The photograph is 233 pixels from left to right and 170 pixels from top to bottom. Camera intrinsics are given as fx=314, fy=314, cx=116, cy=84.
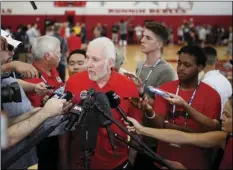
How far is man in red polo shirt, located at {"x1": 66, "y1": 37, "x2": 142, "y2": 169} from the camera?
1.66 m

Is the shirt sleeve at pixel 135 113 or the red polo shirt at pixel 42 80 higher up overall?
the red polo shirt at pixel 42 80

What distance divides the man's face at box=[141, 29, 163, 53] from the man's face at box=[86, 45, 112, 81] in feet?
1.36

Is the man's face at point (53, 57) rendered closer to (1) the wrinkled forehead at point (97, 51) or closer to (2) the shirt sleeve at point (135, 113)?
(1) the wrinkled forehead at point (97, 51)

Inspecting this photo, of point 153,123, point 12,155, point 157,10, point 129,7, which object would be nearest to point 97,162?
point 153,123

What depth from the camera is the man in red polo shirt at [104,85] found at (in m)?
1.66

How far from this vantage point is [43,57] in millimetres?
2096

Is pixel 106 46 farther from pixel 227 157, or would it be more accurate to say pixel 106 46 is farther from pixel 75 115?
pixel 227 157

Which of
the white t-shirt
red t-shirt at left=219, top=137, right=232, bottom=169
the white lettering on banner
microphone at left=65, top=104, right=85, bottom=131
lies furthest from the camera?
the white lettering on banner

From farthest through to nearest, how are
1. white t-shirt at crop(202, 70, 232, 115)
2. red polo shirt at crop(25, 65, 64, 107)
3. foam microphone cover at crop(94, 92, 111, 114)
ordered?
white t-shirt at crop(202, 70, 232, 115) → red polo shirt at crop(25, 65, 64, 107) → foam microphone cover at crop(94, 92, 111, 114)

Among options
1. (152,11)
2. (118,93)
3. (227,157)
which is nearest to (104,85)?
(118,93)

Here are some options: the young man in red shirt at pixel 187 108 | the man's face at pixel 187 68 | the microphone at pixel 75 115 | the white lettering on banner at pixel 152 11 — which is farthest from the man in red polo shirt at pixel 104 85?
the white lettering on banner at pixel 152 11

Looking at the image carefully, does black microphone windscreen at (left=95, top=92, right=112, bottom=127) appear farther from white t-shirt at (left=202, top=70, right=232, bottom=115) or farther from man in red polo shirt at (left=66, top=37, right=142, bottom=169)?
white t-shirt at (left=202, top=70, right=232, bottom=115)

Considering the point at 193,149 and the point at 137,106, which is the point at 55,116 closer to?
the point at 137,106

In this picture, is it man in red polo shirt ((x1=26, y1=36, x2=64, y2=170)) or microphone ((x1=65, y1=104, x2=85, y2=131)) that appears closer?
microphone ((x1=65, y1=104, x2=85, y2=131))
